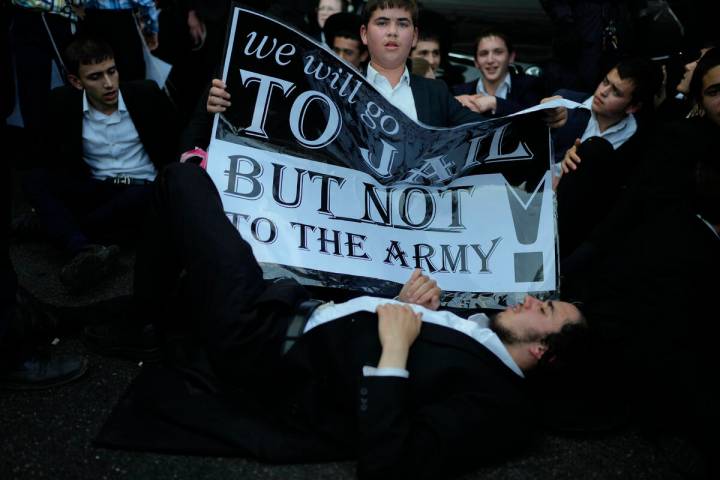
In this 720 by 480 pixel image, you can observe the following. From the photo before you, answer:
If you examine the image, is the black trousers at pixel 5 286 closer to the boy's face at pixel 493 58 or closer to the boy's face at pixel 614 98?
the boy's face at pixel 614 98

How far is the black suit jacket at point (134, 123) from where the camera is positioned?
366cm

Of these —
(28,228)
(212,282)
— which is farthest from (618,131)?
(28,228)

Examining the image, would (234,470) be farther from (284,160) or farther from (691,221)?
(691,221)

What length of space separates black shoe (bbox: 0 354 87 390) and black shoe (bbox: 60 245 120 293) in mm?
734

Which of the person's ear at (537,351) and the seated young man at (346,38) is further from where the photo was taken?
the seated young man at (346,38)

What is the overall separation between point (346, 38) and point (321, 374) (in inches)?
108

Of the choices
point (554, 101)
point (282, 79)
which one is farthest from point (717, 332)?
point (282, 79)

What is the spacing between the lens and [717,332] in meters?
2.29

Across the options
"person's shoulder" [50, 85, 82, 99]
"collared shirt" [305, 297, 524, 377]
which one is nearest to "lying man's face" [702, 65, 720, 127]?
"collared shirt" [305, 297, 524, 377]

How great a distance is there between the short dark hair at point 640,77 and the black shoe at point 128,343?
8.60 ft

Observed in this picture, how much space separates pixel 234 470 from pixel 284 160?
120 cm

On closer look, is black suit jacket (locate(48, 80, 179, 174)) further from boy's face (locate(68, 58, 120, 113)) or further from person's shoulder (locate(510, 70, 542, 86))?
person's shoulder (locate(510, 70, 542, 86))

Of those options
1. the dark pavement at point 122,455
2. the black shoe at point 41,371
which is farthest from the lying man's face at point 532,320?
the black shoe at point 41,371

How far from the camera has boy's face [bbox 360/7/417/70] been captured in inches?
123
